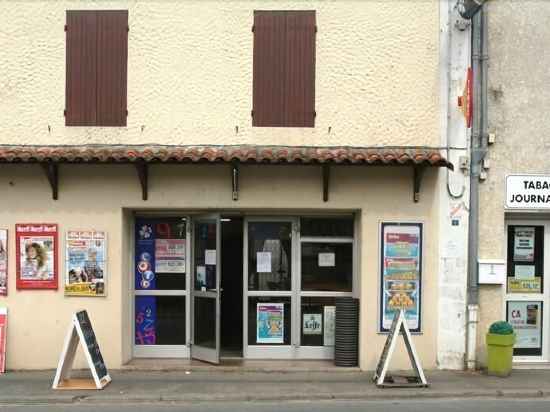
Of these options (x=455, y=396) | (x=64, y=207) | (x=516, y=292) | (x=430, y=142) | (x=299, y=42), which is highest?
(x=299, y=42)

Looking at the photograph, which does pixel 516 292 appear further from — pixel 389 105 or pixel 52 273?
pixel 52 273

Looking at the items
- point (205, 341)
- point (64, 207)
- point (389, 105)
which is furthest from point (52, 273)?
point (389, 105)

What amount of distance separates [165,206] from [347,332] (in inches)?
142

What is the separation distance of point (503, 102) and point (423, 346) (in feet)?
13.6

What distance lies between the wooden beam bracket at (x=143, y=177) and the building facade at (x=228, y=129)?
0.17 ft

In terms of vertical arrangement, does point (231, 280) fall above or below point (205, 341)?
above

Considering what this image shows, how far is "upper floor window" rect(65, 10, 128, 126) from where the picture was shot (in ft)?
32.4

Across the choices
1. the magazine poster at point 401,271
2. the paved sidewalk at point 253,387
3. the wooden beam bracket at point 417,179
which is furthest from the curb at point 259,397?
the wooden beam bracket at point 417,179

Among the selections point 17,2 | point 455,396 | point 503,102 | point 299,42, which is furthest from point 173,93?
point 455,396

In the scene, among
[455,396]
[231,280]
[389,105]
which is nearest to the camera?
[455,396]

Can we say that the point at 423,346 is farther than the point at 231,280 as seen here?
No

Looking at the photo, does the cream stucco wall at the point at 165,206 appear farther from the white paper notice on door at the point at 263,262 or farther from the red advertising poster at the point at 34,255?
the white paper notice on door at the point at 263,262

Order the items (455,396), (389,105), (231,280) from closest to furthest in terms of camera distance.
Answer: (455,396) → (389,105) → (231,280)

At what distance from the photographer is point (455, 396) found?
8500 millimetres
